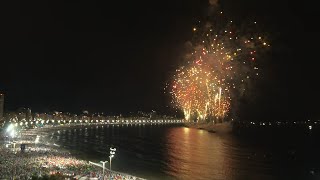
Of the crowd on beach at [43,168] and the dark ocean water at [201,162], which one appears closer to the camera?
the crowd on beach at [43,168]

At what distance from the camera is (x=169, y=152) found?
90750mm

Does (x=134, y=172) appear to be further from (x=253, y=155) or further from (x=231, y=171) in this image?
(x=253, y=155)

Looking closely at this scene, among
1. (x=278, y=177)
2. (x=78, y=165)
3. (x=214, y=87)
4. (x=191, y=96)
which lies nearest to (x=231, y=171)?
(x=278, y=177)

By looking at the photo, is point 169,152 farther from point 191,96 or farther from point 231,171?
point 191,96

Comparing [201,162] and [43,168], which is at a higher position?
[43,168]

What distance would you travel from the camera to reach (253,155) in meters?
87.6

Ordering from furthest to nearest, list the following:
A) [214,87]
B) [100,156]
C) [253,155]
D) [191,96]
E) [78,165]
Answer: [191,96] → [214,87] → [253,155] → [100,156] → [78,165]

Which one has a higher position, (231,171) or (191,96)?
(191,96)

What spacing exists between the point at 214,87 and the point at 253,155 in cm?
2716

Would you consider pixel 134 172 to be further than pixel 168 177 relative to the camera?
Yes

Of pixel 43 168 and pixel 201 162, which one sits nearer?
pixel 43 168

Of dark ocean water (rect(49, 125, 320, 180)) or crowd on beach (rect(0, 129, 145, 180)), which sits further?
dark ocean water (rect(49, 125, 320, 180))

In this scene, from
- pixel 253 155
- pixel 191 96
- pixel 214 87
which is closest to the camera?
pixel 253 155

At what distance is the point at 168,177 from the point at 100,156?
25.5 meters
